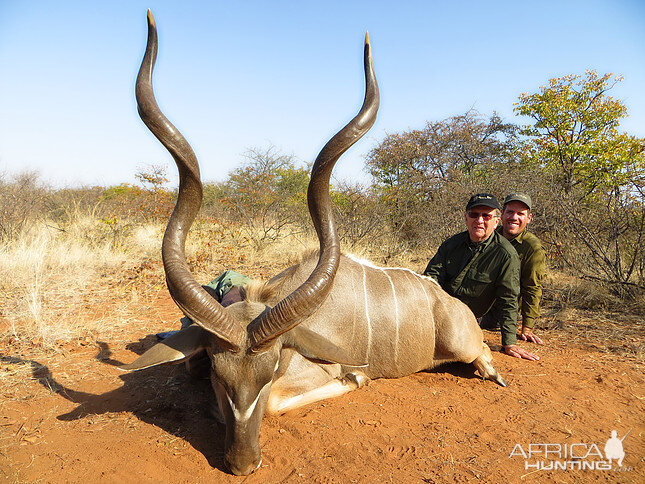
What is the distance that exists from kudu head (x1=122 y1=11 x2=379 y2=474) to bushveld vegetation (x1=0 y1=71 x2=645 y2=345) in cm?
294

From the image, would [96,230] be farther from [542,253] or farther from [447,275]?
[542,253]

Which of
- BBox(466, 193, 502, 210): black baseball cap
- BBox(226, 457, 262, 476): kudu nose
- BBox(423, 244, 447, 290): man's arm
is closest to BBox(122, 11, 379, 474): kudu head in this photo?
BBox(226, 457, 262, 476): kudu nose

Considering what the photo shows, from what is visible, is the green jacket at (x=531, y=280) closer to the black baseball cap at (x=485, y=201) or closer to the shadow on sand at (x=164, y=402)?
the black baseball cap at (x=485, y=201)

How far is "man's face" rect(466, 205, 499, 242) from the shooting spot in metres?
4.28

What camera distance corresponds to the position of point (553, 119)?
1153 centimetres

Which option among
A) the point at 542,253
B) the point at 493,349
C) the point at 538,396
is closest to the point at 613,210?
the point at 542,253

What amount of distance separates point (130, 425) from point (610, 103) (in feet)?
45.0

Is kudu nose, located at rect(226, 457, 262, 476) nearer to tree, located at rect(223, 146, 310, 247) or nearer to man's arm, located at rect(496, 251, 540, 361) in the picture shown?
man's arm, located at rect(496, 251, 540, 361)

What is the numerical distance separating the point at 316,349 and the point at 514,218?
3.69m

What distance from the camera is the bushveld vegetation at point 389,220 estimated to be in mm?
5906

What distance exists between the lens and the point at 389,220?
10008 mm

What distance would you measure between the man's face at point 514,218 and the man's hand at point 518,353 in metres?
1.54

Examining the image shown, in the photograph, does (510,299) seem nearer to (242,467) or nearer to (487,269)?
(487,269)

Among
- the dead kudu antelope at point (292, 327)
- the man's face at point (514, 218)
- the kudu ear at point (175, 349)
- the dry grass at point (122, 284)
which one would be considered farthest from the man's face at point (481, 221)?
the kudu ear at point (175, 349)
